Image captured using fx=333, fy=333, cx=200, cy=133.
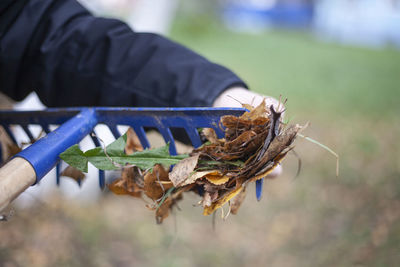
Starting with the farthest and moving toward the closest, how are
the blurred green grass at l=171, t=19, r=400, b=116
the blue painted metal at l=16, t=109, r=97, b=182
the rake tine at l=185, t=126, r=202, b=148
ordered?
the blurred green grass at l=171, t=19, r=400, b=116
the rake tine at l=185, t=126, r=202, b=148
the blue painted metal at l=16, t=109, r=97, b=182

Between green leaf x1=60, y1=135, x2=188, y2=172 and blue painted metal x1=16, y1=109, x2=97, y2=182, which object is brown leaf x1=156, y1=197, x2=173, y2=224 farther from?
blue painted metal x1=16, y1=109, x2=97, y2=182

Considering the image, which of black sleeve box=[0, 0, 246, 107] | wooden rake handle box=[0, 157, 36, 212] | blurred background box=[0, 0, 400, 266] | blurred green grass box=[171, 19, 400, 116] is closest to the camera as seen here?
wooden rake handle box=[0, 157, 36, 212]

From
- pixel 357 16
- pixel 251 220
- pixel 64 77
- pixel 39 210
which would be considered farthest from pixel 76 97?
pixel 357 16

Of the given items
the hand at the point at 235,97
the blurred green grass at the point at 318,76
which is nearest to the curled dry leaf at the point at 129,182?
the hand at the point at 235,97

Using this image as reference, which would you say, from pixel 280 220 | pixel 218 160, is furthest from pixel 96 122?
pixel 280 220

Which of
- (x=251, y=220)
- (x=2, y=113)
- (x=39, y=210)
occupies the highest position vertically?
(x=2, y=113)

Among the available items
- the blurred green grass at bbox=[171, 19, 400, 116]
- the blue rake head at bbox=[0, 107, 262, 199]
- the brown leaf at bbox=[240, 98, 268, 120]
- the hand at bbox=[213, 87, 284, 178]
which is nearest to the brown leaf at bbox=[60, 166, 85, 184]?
the blue rake head at bbox=[0, 107, 262, 199]

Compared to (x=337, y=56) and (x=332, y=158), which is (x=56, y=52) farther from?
(x=337, y=56)

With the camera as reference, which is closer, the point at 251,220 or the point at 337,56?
the point at 251,220

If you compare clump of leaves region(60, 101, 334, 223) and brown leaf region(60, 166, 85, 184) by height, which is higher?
clump of leaves region(60, 101, 334, 223)
